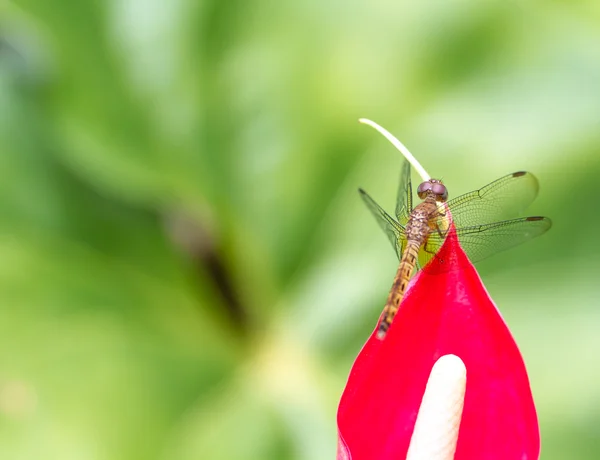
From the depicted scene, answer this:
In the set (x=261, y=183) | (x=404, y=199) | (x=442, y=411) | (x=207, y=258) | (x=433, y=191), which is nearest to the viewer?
(x=442, y=411)

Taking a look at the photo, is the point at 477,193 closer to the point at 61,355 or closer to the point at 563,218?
the point at 563,218

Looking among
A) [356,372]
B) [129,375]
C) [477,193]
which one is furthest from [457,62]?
[356,372]

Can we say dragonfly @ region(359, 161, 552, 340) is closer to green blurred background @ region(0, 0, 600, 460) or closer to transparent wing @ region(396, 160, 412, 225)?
transparent wing @ region(396, 160, 412, 225)

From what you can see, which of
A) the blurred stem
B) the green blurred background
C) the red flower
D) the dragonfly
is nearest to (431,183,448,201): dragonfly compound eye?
the dragonfly

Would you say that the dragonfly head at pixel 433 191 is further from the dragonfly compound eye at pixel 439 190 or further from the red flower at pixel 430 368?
the red flower at pixel 430 368

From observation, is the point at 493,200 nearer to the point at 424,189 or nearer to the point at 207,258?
the point at 424,189

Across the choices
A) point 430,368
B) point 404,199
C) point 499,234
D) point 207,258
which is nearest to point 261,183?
point 207,258

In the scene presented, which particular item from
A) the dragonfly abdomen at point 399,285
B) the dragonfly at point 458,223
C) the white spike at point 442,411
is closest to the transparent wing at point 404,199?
the dragonfly at point 458,223
